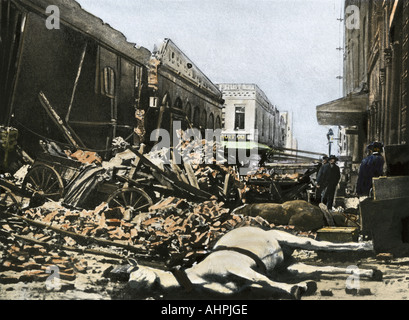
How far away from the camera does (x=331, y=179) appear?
6.75 metres

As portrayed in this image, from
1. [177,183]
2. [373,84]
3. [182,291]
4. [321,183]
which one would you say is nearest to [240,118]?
[177,183]

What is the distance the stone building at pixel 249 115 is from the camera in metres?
7.02

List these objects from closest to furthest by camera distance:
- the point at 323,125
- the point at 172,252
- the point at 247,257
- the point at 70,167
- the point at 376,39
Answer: the point at 247,257 → the point at 172,252 → the point at 70,167 → the point at 323,125 → the point at 376,39

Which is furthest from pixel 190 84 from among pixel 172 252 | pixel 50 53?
pixel 172 252

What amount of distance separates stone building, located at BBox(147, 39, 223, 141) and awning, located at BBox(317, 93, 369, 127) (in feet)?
4.94

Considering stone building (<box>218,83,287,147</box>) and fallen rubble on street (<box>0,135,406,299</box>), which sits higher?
stone building (<box>218,83,287,147</box>)

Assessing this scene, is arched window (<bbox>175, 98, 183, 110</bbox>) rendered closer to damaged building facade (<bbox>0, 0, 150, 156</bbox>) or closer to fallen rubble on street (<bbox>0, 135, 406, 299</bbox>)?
damaged building facade (<bbox>0, 0, 150, 156</bbox>)

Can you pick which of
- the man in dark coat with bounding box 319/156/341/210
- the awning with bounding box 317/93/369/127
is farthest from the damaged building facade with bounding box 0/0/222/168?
the man in dark coat with bounding box 319/156/341/210

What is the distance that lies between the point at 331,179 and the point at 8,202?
4.34 metres

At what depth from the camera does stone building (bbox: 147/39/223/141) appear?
22.8 ft

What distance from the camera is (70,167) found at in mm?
6711

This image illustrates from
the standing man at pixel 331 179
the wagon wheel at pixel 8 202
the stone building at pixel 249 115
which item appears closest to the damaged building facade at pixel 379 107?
the standing man at pixel 331 179
